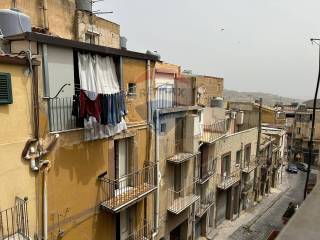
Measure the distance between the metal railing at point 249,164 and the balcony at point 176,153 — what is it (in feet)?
37.7

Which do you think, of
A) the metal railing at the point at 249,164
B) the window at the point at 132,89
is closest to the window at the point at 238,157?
the metal railing at the point at 249,164

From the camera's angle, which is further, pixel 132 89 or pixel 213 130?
pixel 213 130

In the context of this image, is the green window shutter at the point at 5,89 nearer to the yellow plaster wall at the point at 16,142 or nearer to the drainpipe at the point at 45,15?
the yellow plaster wall at the point at 16,142

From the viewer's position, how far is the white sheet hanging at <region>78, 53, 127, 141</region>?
902 centimetres

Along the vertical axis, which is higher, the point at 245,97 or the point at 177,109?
the point at 177,109

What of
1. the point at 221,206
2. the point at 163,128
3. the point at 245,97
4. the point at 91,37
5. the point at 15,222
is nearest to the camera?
the point at 15,222

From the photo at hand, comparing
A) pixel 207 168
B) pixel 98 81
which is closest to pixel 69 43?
pixel 98 81

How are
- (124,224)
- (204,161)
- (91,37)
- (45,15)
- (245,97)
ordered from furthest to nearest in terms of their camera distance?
(245,97), (204,161), (91,37), (45,15), (124,224)

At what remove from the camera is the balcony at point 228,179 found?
21.1m

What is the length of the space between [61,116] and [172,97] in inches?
272

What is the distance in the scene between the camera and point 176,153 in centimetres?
1486

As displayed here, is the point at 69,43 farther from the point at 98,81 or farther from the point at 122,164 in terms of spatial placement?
the point at 122,164

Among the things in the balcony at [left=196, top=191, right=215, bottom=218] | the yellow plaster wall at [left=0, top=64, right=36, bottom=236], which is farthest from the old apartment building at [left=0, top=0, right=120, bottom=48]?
the balcony at [left=196, top=191, right=215, bottom=218]

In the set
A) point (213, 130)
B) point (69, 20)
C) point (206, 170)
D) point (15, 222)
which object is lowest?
point (206, 170)
